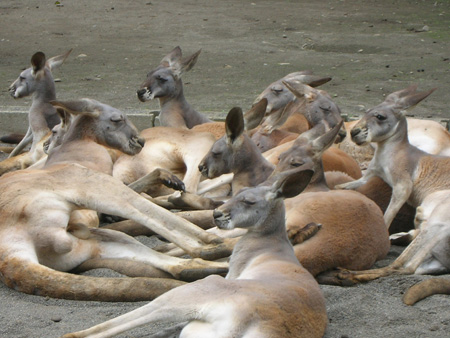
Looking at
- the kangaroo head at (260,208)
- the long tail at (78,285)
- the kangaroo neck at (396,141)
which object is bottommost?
the long tail at (78,285)

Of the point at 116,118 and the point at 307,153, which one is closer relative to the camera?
the point at 307,153

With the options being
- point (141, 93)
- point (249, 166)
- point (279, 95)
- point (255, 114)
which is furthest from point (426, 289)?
point (141, 93)

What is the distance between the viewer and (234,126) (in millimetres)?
6125

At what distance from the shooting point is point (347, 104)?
9.34 meters

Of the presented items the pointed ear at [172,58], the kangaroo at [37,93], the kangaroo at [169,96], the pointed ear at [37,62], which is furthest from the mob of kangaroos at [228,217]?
the pointed ear at [172,58]

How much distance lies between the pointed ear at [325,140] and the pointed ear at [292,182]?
1.36m

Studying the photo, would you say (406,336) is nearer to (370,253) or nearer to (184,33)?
(370,253)

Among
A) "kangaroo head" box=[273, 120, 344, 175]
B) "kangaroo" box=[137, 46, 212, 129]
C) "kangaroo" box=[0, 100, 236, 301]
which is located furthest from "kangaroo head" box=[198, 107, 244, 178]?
"kangaroo" box=[137, 46, 212, 129]

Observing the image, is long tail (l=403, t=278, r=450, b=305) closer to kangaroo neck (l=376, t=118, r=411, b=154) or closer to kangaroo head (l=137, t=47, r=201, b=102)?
kangaroo neck (l=376, t=118, r=411, b=154)

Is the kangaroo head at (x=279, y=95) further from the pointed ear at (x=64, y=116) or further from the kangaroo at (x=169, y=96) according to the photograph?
the pointed ear at (x=64, y=116)

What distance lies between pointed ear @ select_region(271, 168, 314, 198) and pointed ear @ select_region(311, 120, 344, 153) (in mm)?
1356

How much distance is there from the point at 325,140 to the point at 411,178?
837mm

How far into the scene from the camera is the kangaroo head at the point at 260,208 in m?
4.45

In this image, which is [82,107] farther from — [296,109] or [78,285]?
[296,109]
